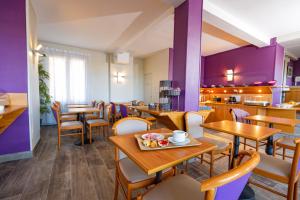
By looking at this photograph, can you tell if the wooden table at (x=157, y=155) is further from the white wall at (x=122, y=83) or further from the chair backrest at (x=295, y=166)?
the white wall at (x=122, y=83)

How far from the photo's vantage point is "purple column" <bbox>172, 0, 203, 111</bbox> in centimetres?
243

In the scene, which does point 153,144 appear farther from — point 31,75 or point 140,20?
point 140,20

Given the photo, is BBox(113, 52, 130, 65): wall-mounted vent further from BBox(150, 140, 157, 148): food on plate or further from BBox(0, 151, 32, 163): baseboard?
BBox(150, 140, 157, 148): food on plate

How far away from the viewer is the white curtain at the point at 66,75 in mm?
5012

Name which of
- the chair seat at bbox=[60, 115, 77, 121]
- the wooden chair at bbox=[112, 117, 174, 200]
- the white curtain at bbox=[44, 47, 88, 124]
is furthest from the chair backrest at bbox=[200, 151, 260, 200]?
the white curtain at bbox=[44, 47, 88, 124]

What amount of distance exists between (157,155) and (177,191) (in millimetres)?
306

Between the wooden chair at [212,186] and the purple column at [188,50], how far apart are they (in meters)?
1.52

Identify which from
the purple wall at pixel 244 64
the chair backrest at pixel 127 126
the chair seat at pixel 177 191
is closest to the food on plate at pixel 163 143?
the chair seat at pixel 177 191

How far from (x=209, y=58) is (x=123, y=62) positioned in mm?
3740

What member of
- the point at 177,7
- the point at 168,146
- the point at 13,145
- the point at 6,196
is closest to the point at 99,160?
the point at 6,196

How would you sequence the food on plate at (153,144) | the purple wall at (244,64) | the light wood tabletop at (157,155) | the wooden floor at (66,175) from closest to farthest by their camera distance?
1. the light wood tabletop at (157,155)
2. the food on plate at (153,144)
3. the wooden floor at (66,175)
4. the purple wall at (244,64)

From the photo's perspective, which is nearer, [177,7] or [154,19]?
[177,7]

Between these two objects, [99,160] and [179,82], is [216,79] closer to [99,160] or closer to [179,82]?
[179,82]

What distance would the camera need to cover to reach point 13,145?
2.42 m
